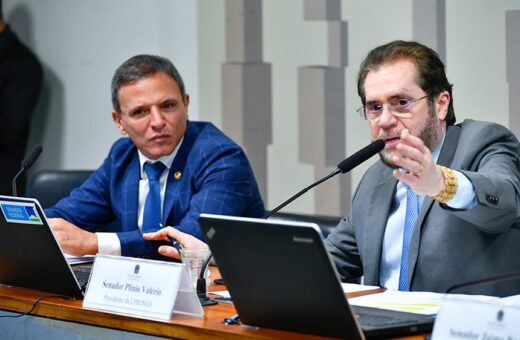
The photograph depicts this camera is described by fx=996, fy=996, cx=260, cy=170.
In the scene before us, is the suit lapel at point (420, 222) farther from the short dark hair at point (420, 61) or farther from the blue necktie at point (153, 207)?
the blue necktie at point (153, 207)

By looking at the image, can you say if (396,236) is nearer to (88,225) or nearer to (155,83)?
(155,83)

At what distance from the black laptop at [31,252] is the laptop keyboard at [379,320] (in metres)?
0.77

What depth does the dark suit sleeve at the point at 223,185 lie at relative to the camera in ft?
10.6

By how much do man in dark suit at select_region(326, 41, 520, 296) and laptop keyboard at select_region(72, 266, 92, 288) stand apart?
690mm

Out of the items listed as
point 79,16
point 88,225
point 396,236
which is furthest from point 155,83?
point 79,16

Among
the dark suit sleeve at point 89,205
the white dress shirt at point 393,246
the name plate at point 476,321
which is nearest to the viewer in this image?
the name plate at point 476,321

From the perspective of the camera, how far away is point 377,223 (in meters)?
2.68

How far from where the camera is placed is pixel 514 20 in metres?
3.66

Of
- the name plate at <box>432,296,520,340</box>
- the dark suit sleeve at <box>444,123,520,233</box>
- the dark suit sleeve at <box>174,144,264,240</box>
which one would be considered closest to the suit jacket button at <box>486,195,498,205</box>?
the dark suit sleeve at <box>444,123,520,233</box>

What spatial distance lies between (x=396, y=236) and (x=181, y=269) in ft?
2.59

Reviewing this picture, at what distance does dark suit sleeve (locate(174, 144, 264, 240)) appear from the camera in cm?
324

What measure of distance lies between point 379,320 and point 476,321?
31 centimetres

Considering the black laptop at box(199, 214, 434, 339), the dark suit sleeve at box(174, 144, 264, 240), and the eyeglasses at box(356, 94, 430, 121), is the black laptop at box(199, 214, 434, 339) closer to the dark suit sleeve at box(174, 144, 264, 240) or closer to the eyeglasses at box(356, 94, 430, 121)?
the eyeglasses at box(356, 94, 430, 121)

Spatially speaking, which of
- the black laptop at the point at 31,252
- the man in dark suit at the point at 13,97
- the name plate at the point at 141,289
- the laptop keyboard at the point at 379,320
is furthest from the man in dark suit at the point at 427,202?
the man in dark suit at the point at 13,97
